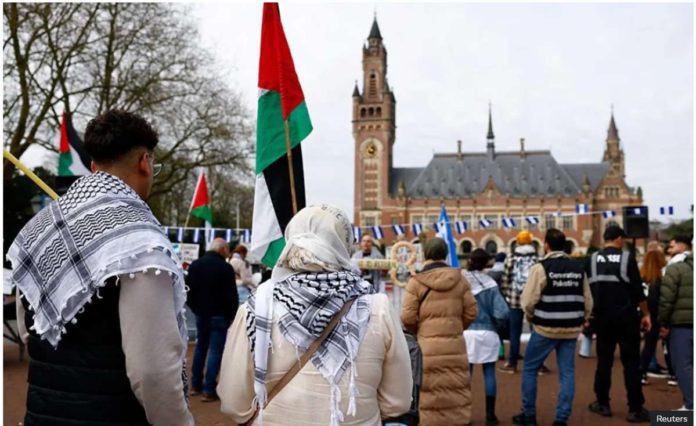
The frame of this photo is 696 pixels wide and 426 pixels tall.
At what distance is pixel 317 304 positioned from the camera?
248cm

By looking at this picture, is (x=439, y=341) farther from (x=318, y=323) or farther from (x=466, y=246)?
(x=466, y=246)

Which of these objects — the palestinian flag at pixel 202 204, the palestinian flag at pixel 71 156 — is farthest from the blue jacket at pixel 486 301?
the palestinian flag at pixel 202 204

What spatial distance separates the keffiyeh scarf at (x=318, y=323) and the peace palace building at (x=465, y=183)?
7907 cm

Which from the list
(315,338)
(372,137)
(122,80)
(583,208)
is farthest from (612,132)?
(315,338)

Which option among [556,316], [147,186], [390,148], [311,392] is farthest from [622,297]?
[390,148]

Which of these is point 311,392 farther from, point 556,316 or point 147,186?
point 556,316

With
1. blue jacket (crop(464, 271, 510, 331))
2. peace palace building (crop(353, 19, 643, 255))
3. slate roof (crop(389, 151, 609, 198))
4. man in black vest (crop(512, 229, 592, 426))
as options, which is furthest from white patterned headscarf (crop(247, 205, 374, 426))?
slate roof (crop(389, 151, 609, 198))

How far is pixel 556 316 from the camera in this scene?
5.83m

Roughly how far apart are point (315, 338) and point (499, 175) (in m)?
86.2

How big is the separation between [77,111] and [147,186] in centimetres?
2122

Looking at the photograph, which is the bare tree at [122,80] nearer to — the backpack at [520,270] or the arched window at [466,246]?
the backpack at [520,270]

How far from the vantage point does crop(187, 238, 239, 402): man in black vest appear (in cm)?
726

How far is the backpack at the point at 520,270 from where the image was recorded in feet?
27.8

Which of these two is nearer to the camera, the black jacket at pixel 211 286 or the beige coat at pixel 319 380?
the beige coat at pixel 319 380
